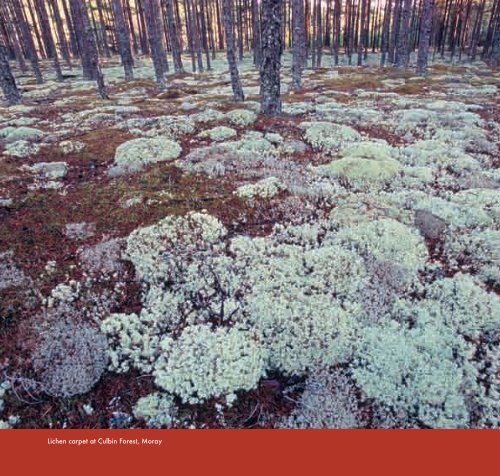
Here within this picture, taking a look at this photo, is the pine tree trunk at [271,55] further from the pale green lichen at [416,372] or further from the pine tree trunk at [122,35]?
the pine tree trunk at [122,35]

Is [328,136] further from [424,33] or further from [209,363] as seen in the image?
[424,33]

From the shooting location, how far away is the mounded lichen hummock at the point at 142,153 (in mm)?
9992

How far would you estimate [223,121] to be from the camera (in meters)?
14.4

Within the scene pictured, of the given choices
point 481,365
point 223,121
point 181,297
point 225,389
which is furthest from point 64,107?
point 481,365

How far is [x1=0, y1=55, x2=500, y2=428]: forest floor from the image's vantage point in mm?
4168

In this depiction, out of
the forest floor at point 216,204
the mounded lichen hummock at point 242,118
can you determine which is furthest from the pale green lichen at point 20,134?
the mounded lichen hummock at point 242,118

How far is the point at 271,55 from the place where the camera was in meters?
13.9

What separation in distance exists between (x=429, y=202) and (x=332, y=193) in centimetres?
214

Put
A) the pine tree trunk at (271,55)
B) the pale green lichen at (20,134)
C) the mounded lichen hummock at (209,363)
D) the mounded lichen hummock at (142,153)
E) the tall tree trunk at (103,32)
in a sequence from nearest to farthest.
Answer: the mounded lichen hummock at (209,363) → the mounded lichen hummock at (142,153) → the pine tree trunk at (271,55) → the pale green lichen at (20,134) → the tall tree trunk at (103,32)

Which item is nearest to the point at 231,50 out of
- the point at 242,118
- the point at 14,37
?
the point at 242,118

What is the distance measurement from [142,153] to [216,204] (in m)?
4.36

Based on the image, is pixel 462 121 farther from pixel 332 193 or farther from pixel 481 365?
pixel 481 365

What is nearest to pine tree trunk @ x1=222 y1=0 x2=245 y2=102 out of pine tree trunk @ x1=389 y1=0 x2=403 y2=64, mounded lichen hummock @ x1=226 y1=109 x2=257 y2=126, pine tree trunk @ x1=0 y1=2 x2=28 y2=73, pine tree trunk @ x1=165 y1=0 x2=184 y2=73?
mounded lichen hummock @ x1=226 y1=109 x2=257 y2=126

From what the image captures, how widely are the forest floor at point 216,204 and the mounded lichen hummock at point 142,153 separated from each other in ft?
0.26
